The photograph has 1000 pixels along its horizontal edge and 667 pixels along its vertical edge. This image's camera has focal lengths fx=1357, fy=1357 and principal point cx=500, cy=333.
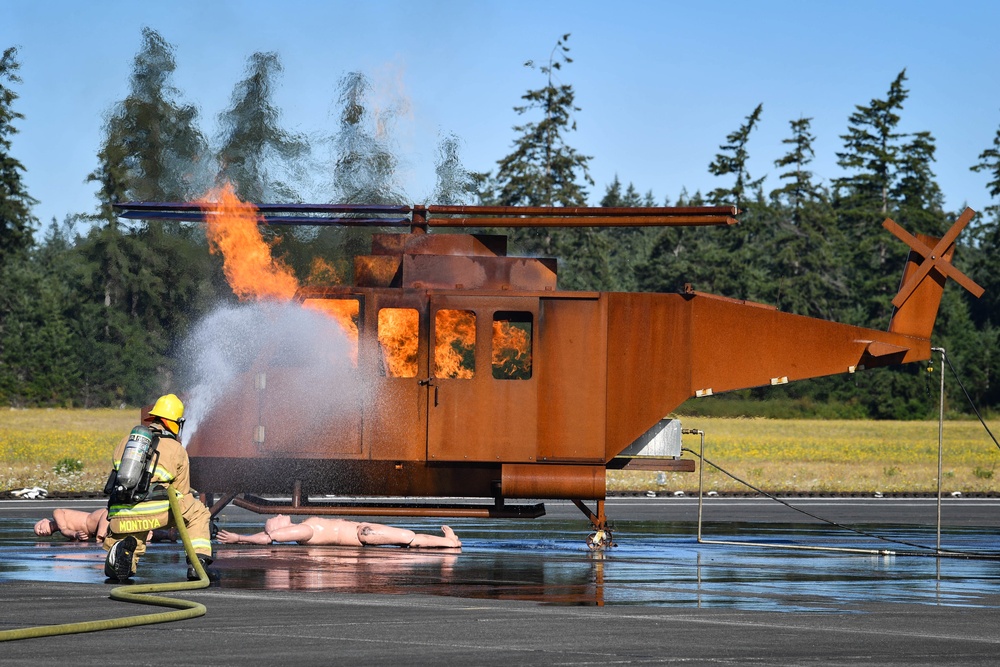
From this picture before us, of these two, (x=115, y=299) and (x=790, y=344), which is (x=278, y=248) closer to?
(x=790, y=344)

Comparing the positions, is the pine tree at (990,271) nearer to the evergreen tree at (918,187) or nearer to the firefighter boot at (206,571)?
the evergreen tree at (918,187)

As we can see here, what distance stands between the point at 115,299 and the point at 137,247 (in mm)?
14732

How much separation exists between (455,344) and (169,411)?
15.9ft

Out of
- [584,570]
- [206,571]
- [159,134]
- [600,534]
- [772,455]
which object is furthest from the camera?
[772,455]

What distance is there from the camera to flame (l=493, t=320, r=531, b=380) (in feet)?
60.3

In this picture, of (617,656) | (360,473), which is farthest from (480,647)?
(360,473)

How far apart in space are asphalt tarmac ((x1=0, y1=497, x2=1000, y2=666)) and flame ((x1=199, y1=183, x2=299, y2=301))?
362cm

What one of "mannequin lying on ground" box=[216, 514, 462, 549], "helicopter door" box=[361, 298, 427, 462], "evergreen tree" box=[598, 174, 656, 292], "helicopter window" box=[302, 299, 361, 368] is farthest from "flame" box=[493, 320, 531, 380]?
"evergreen tree" box=[598, 174, 656, 292]

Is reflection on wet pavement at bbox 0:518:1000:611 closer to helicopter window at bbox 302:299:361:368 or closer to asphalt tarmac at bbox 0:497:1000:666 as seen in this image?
asphalt tarmac at bbox 0:497:1000:666

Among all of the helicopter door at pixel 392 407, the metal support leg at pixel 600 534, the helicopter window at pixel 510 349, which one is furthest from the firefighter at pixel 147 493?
the metal support leg at pixel 600 534

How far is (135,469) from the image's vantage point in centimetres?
1359

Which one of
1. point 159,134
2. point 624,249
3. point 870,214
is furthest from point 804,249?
point 159,134

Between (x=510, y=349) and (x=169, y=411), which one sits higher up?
(x=510, y=349)

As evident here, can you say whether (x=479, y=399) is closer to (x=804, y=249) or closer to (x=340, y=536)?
(x=340, y=536)
